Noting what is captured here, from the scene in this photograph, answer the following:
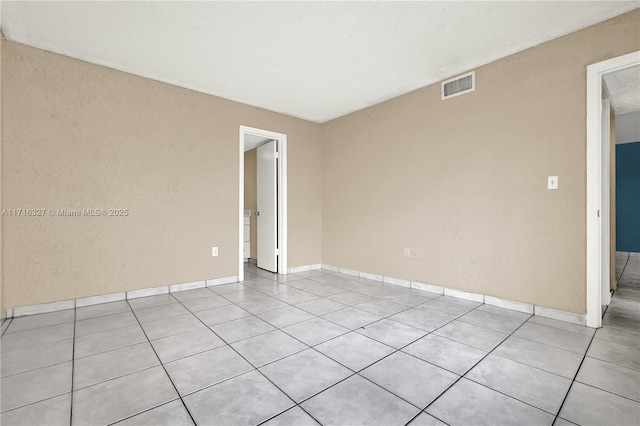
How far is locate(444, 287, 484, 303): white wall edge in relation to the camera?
Result: 3.16 metres

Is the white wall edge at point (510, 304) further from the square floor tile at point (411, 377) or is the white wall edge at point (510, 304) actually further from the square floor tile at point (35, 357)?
the square floor tile at point (35, 357)

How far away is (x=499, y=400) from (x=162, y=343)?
224cm

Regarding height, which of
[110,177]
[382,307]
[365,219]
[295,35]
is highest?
[295,35]

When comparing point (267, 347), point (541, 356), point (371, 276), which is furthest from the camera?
point (371, 276)

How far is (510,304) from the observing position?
2.92 meters

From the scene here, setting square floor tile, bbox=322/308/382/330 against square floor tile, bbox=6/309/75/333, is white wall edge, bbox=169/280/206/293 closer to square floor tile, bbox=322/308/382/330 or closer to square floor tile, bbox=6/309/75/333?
square floor tile, bbox=6/309/75/333

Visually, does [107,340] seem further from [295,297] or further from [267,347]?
[295,297]

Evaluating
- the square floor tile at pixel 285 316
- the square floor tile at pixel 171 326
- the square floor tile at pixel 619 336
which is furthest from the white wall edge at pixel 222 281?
the square floor tile at pixel 619 336

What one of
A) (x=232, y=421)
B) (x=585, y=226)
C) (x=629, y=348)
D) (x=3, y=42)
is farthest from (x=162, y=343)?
(x=585, y=226)

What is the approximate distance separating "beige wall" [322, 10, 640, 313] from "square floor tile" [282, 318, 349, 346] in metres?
1.70

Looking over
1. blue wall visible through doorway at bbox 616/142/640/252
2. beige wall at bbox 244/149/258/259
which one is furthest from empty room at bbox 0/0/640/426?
blue wall visible through doorway at bbox 616/142/640/252

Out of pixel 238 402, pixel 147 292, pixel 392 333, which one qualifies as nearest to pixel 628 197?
pixel 392 333

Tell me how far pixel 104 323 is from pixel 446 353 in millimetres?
2872

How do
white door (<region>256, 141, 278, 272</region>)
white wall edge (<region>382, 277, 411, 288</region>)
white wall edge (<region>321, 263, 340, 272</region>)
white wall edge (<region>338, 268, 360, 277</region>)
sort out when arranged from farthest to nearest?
white wall edge (<region>321, 263, 340, 272</region>)
white door (<region>256, 141, 278, 272</region>)
white wall edge (<region>338, 268, 360, 277</region>)
white wall edge (<region>382, 277, 411, 288</region>)
